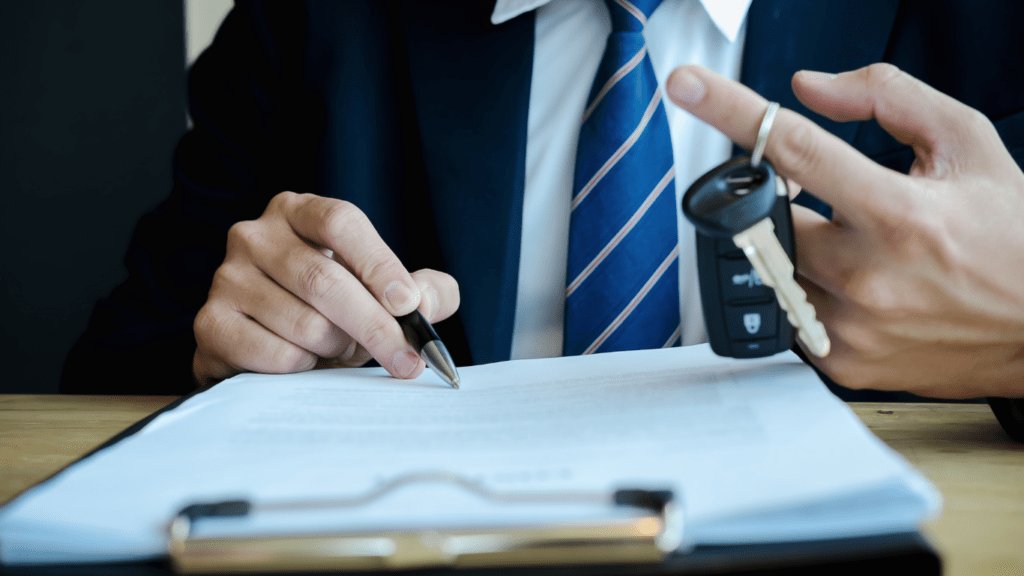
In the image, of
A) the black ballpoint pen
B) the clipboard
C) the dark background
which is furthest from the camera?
the dark background

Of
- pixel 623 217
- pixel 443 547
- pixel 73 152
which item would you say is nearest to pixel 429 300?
pixel 623 217

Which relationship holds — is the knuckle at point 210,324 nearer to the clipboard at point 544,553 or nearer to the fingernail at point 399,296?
the fingernail at point 399,296

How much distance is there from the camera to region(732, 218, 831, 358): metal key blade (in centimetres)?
41

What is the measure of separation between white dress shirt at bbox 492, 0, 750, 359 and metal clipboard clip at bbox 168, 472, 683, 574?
72cm

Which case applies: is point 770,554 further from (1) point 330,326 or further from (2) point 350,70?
(2) point 350,70

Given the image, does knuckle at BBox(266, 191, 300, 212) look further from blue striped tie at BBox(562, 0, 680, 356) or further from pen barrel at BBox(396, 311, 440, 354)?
blue striped tie at BBox(562, 0, 680, 356)

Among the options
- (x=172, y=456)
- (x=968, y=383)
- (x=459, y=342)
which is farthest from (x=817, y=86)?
(x=459, y=342)

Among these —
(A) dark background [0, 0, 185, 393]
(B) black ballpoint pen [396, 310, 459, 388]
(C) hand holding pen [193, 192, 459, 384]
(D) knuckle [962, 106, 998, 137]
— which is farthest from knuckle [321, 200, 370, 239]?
(A) dark background [0, 0, 185, 393]

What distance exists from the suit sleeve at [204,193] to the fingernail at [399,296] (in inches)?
16.6

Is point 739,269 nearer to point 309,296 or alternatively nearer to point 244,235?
point 309,296

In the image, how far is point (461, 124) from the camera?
975mm

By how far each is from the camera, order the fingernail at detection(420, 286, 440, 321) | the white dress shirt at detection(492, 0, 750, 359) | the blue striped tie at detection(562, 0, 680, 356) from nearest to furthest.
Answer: the fingernail at detection(420, 286, 440, 321) → the blue striped tie at detection(562, 0, 680, 356) → the white dress shirt at detection(492, 0, 750, 359)

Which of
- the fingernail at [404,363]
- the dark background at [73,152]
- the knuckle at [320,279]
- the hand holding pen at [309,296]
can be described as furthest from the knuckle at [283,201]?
the dark background at [73,152]

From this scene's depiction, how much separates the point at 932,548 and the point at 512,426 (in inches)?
8.4
